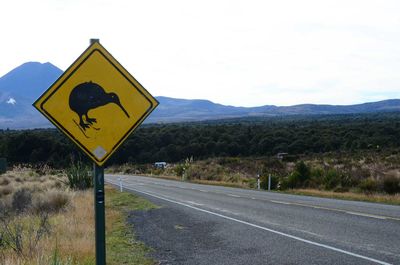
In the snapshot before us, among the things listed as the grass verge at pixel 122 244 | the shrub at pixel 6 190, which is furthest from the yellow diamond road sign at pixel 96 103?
the shrub at pixel 6 190

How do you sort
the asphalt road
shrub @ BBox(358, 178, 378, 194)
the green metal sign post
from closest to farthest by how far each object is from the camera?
the green metal sign post
the asphalt road
shrub @ BBox(358, 178, 378, 194)

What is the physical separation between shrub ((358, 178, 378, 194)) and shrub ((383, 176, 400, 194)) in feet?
1.53

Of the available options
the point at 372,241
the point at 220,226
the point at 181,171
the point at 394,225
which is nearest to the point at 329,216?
the point at 394,225

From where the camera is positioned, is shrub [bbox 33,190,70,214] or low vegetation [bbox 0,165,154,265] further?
shrub [bbox 33,190,70,214]

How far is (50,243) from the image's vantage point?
345 inches

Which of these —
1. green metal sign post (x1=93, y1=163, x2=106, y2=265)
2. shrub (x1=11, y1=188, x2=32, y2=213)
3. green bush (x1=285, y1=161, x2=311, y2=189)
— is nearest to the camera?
green metal sign post (x1=93, y1=163, x2=106, y2=265)

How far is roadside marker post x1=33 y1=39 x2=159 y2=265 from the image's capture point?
459 centimetres

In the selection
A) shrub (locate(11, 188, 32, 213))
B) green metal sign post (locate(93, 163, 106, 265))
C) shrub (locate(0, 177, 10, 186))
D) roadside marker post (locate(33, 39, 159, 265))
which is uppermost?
roadside marker post (locate(33, 39, 159, 265))

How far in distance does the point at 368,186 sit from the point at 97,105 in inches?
781

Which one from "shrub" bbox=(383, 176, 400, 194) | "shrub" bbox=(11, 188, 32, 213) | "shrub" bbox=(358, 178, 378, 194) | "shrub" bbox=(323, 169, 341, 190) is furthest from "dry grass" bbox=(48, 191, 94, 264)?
"shrub" bbox=(323, 169, 341, 190)

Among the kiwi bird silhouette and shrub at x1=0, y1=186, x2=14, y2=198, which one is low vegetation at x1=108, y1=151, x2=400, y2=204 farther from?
the kiwi bird silhouette

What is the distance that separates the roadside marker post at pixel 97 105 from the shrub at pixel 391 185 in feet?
61.9

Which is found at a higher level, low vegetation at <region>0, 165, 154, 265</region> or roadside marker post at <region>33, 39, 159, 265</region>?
roadside marker post at <region>33, 39, 159, 265</region>

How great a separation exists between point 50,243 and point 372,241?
18.7ft
